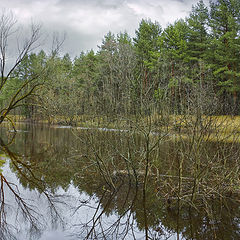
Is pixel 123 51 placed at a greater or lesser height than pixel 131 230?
greater

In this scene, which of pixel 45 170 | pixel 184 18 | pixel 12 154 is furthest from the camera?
pixel 184 18

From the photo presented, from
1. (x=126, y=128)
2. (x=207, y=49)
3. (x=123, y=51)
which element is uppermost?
(x=207, y=49)

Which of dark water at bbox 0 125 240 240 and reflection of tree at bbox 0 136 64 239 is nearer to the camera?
dark water at bbox 0 125 240 240

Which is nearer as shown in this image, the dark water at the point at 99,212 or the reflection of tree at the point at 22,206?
the dark water at the point at 99,212

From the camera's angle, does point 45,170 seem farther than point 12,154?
No

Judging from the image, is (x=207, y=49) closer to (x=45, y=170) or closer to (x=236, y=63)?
(x=236, y=63)

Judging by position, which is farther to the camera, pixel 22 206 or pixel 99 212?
pixel 22 206

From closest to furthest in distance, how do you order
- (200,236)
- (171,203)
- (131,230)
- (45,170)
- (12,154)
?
(200,236) → (131,230) → (171,203) → (45,170) → (12,154)

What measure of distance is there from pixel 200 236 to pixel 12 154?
11283 millimetres

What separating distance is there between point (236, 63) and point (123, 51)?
2629 cm

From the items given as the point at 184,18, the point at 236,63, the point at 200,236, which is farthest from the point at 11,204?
the point at 184,18

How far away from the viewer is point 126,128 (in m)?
7.05

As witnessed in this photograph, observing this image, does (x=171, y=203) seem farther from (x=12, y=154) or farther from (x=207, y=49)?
(x=207, y=49)

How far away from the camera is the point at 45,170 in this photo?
31.4 ft
